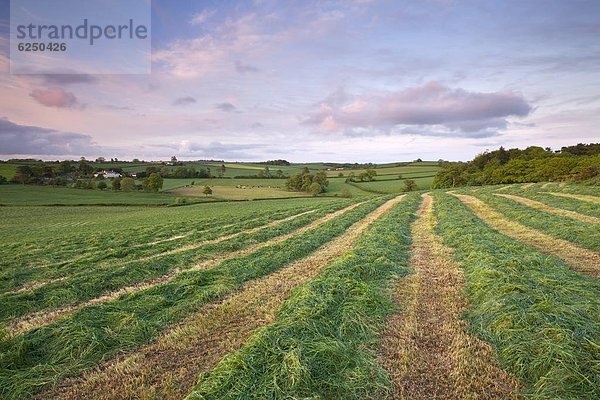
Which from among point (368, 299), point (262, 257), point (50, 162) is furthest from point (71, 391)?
point (50, 162)

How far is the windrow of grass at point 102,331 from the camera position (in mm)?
5008

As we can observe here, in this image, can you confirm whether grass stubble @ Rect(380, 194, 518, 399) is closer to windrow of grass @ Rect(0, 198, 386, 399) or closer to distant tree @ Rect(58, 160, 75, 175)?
windrow of grass @ Rect(0, 198, 386, 399)

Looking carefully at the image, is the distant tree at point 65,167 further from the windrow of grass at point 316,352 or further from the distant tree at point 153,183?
the windrow of grass at point 316,352

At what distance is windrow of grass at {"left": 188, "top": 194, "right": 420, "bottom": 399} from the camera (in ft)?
13.9

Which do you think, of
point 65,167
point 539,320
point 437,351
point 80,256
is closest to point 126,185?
point 65,167

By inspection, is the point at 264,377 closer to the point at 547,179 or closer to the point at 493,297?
the point at 493,297

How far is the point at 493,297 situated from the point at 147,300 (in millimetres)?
7871

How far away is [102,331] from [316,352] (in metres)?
4.32

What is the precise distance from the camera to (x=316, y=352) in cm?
488

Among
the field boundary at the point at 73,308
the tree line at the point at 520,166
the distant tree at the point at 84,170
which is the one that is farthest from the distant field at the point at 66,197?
the tree line at the point at 520,166

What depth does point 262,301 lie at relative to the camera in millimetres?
7789

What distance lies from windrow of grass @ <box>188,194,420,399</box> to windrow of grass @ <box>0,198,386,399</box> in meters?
2.27

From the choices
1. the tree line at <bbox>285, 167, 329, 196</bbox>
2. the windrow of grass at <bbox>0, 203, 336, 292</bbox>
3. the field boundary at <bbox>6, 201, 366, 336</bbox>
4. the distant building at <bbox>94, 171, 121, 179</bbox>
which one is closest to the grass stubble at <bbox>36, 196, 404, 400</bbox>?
the field boundary at <bbox>6, 201, 366, 336</bbox>

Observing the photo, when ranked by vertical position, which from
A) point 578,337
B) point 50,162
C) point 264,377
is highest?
point 50,162
